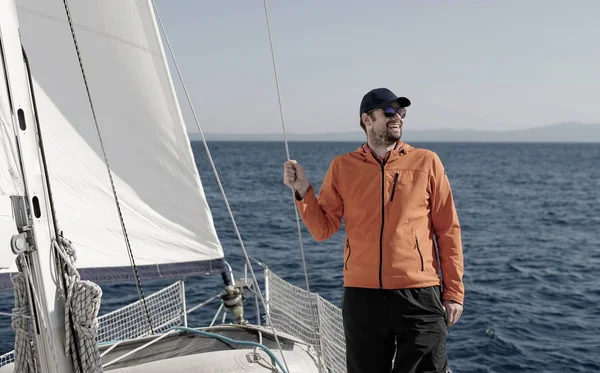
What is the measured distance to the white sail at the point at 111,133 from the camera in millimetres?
4703

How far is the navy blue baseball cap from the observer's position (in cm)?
327

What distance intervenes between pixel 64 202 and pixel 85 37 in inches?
48.8

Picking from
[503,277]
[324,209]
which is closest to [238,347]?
[324,209]

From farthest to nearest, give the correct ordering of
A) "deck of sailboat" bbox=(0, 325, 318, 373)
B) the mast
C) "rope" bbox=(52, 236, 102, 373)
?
"deck of sailboat" bbox=(0, 325, 318, 373) → "rope" bbox=(52, 236, 102, 373) → the mast

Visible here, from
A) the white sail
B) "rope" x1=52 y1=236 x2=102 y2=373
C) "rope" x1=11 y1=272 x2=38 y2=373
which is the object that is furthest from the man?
the white sail

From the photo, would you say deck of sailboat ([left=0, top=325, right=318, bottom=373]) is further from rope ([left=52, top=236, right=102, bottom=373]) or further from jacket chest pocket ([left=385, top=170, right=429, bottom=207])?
jacket chest pocket ([left=385, top=170, right=429, bottom=207])

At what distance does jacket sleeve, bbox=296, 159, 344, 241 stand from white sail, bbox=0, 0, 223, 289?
5.81 feet

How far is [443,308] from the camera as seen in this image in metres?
3.29

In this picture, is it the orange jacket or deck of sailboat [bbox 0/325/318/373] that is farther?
deck of sailboat [bbox 0/325/318/373]

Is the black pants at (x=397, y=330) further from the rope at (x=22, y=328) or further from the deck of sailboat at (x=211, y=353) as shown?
the rope at (x=22, y=328)

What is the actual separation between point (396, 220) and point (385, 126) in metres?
0.49

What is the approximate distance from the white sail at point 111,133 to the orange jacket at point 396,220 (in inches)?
75.3

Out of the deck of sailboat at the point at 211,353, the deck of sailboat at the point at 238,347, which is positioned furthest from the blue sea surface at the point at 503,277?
the deck of sailboat at the point at 211,353

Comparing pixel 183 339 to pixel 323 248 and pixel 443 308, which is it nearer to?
pixel 443 308
